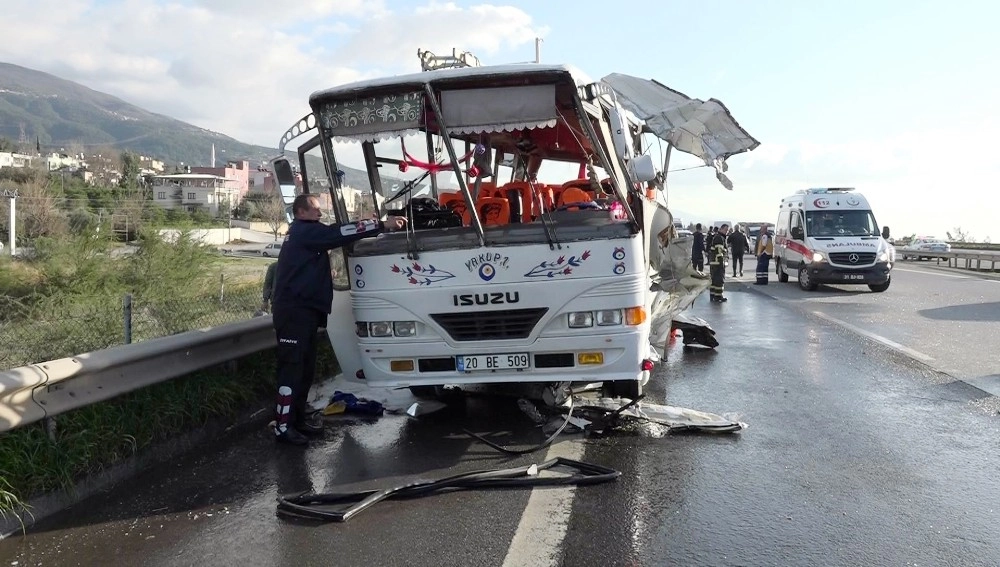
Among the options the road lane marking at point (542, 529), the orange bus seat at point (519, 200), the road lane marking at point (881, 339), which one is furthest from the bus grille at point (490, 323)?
the road lane marking at point (881, 339)

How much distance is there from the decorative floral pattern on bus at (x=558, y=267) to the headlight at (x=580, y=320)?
0.33 m

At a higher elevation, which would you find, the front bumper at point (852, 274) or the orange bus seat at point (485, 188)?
the orange bus seat at point (485, 188)

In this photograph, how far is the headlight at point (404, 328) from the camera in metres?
6.23

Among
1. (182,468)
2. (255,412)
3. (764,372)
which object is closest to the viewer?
(182,468)

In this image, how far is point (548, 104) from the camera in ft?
19.7

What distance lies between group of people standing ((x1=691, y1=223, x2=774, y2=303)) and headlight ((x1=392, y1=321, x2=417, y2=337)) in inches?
→ 418

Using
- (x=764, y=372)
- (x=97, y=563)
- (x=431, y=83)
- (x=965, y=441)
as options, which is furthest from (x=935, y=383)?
(x=97, y=563)

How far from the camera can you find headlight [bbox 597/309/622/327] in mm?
5984

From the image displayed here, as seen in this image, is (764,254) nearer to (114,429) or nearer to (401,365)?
(401,365)

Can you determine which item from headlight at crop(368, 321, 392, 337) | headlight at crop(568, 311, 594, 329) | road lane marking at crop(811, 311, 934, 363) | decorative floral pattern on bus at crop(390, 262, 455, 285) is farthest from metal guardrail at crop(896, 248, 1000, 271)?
headlight at crop(368, 321, 392, 337)

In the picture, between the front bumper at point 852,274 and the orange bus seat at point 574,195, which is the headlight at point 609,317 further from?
the front bumper at point 852,274

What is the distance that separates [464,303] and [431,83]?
1.70m

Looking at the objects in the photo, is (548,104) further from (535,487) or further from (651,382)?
(651,382)

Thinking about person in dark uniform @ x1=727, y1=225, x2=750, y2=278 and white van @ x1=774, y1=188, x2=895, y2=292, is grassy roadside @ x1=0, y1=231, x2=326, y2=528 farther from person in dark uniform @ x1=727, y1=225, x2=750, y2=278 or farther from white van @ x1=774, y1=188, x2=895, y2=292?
person in dark uniform @ x1=727, y1=225, x2=750, y2=278
